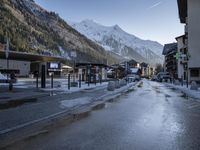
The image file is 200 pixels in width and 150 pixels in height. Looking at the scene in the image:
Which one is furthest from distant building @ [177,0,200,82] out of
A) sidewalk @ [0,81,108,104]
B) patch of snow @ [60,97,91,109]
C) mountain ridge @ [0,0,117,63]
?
patch of snow @ [60,97,91,109]

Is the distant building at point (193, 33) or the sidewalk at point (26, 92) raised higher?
the distant building at point (193, 33)

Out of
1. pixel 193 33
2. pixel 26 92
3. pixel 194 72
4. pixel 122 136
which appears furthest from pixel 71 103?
pixel 194 72

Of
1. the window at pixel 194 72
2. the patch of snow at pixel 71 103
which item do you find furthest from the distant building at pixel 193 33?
the patch of snow at pixel 71 103

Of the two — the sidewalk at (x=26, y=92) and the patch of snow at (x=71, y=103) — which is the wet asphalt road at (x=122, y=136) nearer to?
the patch of snow at (x=71, y=103)

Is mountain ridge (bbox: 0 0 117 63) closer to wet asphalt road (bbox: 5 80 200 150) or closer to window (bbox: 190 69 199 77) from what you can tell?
window (bbox: 190 69 199 77)

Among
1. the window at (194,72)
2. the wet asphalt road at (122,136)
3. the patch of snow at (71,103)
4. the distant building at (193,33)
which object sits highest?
the distant building at (193,33)

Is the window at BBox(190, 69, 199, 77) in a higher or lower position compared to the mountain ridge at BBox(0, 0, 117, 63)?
lower

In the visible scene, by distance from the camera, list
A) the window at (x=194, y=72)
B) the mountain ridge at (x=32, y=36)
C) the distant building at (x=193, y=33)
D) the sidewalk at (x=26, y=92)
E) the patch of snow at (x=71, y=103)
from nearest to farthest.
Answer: the patch of snow at (x=71, y=103)
the sidewalk at (x=26, y=92)
the distant building at (x=193, y=33)
the window at (x=194, y=72)
the mountain ridge at (x=32, y=36)

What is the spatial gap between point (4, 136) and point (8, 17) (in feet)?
401

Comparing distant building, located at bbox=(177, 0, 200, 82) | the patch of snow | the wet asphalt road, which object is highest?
distant building, located at bbox=(177, 0, 200, 82)

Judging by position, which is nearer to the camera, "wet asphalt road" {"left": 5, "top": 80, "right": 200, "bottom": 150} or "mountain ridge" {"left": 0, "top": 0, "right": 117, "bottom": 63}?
"wet asphalt road" {"left": 5, "top": 80, "right": 200, "bottom": 150}

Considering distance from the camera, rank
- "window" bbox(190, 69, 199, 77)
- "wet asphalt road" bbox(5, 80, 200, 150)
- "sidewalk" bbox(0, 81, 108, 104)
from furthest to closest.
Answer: "window" bbox(190, 69, 199, 77), "sidewalk" bbox(0, 81, 108, 104), "wet asphalt road" bbox(5, 80, 200, 150)

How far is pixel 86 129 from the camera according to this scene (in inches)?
343

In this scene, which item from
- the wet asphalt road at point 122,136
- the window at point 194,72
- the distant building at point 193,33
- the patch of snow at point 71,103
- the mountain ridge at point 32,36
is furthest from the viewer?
the mountain ridge at point 32,36
